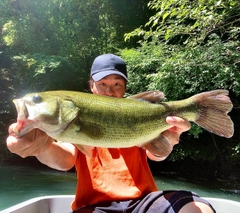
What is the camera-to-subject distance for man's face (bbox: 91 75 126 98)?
100.0 inches

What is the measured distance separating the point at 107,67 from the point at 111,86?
5.9 inches

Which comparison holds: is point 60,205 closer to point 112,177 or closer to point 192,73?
point 112,177

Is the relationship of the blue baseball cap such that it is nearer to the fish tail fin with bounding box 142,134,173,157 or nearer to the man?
the man

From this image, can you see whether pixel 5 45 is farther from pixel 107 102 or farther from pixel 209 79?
pixel 107 102

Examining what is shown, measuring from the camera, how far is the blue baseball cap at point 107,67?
2506mm

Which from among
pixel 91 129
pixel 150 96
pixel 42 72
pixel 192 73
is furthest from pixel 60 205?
pixel 42 72

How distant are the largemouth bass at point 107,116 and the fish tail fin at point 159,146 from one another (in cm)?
2

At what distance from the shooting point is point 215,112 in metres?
2.15

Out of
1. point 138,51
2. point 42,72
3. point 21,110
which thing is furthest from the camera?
point 42,72

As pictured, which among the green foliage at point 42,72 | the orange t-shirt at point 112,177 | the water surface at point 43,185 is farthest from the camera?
the green foliage at point 42,72

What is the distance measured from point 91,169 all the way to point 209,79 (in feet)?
23.8

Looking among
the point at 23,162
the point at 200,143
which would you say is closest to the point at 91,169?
the point at 200,143

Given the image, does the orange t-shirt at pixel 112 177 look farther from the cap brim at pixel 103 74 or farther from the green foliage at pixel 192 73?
the green foliage at pixel 192 73

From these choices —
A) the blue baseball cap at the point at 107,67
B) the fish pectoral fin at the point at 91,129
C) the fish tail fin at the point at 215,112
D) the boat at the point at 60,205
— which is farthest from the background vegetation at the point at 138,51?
the fish pectoral fin at the point at 91,129
